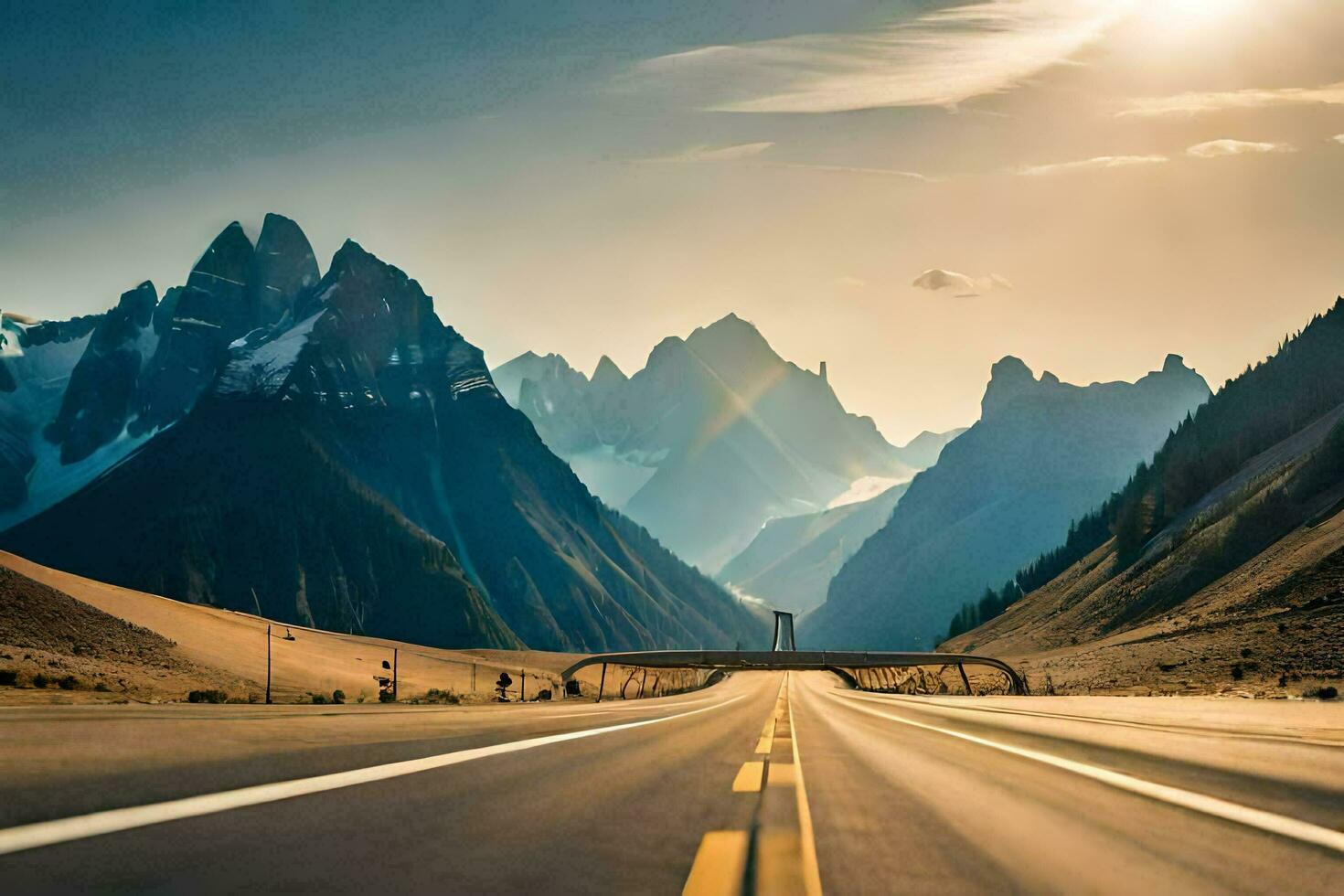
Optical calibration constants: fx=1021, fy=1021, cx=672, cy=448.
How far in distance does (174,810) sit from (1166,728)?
14955 millimetres

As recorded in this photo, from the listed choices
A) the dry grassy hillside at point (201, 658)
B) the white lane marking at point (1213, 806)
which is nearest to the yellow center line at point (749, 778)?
the white lane marking at point (1213, 806)

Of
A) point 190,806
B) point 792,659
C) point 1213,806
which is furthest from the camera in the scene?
point 792,659

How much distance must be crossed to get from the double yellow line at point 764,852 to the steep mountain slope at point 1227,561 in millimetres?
45648

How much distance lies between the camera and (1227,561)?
110562 mm

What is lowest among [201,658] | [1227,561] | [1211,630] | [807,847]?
[201,658]

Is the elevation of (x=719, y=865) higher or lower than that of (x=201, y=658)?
higher

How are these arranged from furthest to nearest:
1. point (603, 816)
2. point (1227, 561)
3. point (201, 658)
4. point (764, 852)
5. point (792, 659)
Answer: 1. point (792, 659)
2. point (1227, 561)
3. point (201, 658)
4. point (603, 816)
5. point (764, 852)

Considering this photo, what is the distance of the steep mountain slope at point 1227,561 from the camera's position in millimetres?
64500

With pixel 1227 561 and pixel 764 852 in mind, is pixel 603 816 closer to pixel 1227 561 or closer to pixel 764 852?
pixel 764 852

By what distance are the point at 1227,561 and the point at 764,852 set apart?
120796 mm

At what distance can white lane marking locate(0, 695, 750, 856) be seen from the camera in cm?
421

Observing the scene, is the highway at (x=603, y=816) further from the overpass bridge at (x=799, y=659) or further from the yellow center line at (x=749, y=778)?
the overpass bridge at (x=799, y=659)

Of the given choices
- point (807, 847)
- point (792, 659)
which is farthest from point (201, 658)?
point (792, 659)

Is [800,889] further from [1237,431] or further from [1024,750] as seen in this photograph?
[1237,431]
